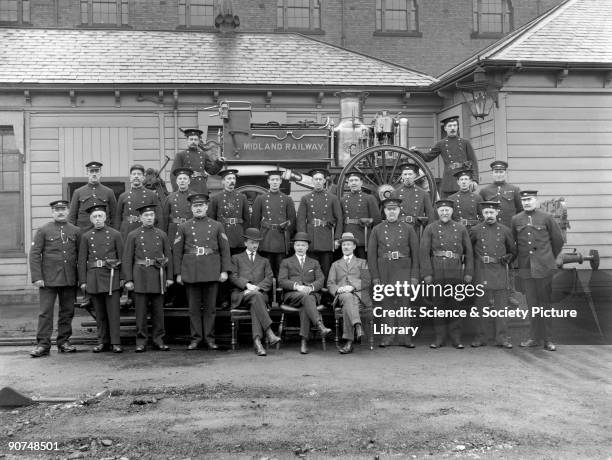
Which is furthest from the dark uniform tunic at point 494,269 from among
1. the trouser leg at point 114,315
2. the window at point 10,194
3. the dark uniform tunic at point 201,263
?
the window at point 10,194

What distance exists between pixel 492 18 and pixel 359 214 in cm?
1228

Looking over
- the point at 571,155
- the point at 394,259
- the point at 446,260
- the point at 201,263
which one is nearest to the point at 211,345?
the point at 201,263

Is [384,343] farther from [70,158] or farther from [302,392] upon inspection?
[70,158]

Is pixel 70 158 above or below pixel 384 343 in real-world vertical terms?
above

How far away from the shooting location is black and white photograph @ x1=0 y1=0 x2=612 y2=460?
495cm

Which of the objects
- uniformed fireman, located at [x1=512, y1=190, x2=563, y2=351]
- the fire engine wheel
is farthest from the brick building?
uniformed fireman, located at [x1=512, y1=190, x2=563, y2=351]

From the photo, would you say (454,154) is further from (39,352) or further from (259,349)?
(39,352)

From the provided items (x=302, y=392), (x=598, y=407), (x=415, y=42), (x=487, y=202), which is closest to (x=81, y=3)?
(x=415, y=42)

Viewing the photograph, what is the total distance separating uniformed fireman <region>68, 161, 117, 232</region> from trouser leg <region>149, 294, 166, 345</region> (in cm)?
136

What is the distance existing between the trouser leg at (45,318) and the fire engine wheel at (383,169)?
3907 mm

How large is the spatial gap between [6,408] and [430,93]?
10.1 meters

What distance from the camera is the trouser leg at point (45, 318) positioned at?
296 inches

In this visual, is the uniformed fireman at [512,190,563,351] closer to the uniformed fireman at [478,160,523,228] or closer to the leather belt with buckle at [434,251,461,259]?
the uniformed fireman at [478,160,523,228]

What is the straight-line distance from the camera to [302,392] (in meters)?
5.59
